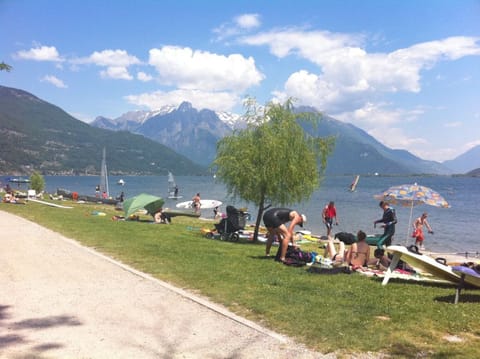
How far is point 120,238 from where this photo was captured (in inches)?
561

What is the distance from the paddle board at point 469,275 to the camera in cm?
738

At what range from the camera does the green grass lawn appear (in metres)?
5.23

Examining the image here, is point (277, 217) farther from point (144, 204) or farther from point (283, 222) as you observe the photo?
point (144, 204)

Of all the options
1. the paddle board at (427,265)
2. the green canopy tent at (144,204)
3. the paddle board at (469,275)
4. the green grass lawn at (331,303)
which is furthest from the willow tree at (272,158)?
the paddle board at (469,275)

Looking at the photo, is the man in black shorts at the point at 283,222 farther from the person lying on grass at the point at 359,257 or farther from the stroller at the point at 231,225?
the stroller at the point at 231,225

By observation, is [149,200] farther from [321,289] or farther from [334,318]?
[334,318]

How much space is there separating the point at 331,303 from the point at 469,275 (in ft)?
8.98

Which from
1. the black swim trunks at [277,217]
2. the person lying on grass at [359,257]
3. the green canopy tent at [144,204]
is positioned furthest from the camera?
the green canopy tent at [144,204]

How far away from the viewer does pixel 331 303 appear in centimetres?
691

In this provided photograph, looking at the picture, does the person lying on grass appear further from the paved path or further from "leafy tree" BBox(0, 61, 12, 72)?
"leafy tree" BBox(0, 61, 12, 72)

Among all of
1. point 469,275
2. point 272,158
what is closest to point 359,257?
point 469,275

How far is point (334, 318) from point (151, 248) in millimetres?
7433

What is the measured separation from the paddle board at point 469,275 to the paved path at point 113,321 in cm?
408

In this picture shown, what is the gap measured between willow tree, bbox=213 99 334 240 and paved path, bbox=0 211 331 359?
7880 millimetres
